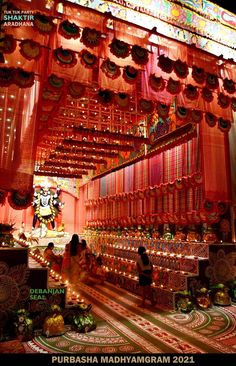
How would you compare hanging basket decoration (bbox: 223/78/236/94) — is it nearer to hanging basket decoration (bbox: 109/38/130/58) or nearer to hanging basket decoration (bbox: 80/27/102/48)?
hanging basket decoration (bbox: 109/38/130/58)

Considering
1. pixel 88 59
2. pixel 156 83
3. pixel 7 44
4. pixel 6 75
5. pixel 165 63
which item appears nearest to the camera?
pixel 7 44

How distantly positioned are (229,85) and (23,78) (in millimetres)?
3486

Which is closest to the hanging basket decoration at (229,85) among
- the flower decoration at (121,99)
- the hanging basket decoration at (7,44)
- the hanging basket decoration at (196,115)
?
the hanging basket decoration at (196,115)

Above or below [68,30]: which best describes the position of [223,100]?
below

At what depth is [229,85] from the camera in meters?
5.38

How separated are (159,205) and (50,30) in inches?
186

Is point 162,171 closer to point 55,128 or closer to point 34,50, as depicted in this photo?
point 55,128

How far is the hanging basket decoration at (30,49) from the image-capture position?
3873mm

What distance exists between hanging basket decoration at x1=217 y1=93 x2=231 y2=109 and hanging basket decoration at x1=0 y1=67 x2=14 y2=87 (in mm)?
3472

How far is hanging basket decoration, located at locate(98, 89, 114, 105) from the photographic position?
5004mm

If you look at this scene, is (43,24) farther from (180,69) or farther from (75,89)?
(180,69)

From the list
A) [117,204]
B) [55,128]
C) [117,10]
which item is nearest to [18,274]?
[117,10]

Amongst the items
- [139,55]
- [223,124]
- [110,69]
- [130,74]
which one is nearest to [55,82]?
[110,69]

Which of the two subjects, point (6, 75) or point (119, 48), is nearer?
point (6, 75)
